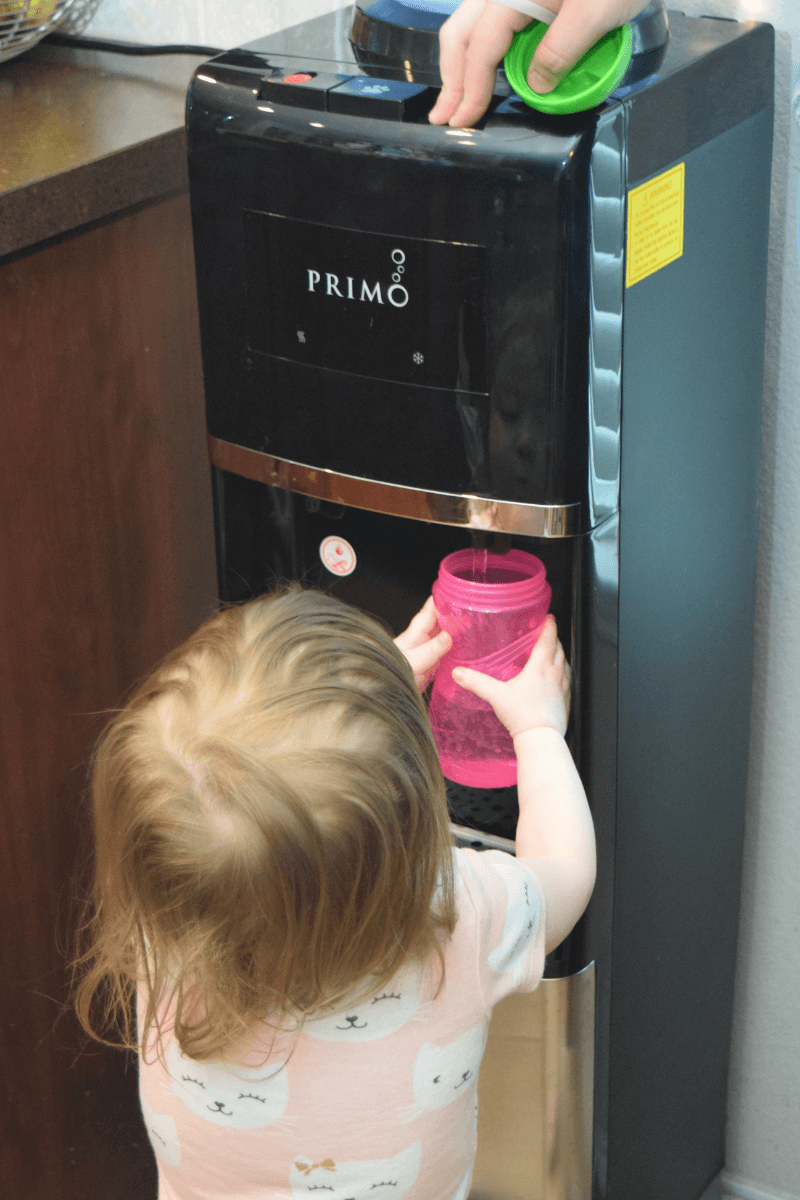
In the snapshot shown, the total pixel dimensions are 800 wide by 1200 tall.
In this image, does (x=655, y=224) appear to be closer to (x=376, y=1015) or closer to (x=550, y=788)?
(x=550, y=788)

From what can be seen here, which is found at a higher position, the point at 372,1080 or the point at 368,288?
the point at 368,288

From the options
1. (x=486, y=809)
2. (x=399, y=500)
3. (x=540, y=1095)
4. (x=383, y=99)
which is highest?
(x=383, y=99)

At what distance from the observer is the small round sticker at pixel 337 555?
42.3 inches

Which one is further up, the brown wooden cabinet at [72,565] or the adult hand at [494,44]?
the adult hand at [494,44]

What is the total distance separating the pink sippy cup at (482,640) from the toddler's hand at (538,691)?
3 centimetres

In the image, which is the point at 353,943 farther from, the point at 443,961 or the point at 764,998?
the point at 764,998

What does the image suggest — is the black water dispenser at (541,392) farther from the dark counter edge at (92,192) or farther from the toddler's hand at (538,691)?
the dark counter edge at (92,192)

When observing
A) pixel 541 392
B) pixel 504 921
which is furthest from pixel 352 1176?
pixel 541 392

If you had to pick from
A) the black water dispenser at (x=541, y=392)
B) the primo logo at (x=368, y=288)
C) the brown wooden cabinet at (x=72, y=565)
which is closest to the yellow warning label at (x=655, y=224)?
the black water dispenser at (x=541, y=392)

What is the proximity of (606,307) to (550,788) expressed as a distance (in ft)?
1.10

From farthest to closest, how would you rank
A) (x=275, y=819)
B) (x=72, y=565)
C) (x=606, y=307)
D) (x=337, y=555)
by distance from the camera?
1. (x=72, y=565)
2. (x=337, y=555)
3. (x=606, y=307)
4. (x=275, y=819)

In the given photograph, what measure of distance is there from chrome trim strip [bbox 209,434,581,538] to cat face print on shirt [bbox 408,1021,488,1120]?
0.34 meters

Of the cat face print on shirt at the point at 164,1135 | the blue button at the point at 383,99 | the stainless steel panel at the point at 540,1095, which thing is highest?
the blue button at the point at 383,99

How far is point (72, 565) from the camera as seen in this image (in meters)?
1.24
